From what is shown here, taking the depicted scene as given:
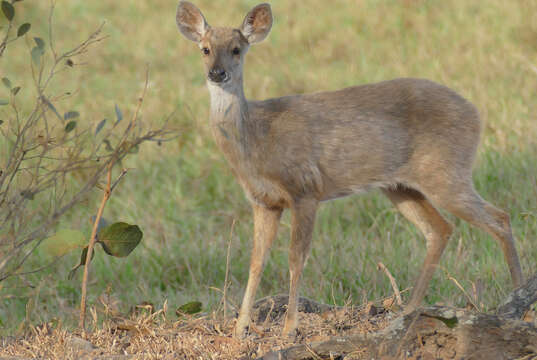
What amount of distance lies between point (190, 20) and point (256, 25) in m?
0.38

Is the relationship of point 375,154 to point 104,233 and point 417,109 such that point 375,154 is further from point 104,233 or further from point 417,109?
point 104,233

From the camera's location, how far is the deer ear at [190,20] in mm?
4695

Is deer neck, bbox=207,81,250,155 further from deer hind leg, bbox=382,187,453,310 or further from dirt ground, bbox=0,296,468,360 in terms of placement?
deer hind leg, bbox=382,187,453,310

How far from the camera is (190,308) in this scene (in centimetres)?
397

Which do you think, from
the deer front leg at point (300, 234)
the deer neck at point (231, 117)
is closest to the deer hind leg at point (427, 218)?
the deer front leg at point (300, 234)

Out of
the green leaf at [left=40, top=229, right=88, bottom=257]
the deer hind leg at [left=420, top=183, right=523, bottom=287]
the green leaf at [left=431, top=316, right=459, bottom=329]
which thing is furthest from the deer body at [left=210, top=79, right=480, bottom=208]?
the green leaf at [left=431, top=316, right=459, bottom=329]

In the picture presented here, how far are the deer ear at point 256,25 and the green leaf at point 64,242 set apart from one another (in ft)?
5.61

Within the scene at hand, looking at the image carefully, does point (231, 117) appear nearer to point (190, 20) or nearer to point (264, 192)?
point (264, 192)

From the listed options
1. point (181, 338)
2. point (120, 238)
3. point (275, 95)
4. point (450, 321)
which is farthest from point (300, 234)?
point (275, 95)

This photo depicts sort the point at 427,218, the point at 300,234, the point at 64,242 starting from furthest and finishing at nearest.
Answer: the point at 427,218 → the point at 300,234 → the point at 64,242

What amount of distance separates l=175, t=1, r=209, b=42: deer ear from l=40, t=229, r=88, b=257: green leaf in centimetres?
162

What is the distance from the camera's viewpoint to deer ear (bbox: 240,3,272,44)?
4.70m

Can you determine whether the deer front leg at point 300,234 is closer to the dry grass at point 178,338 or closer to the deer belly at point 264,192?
the deer belly at point 264,192

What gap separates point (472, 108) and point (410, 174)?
0.58 meters
